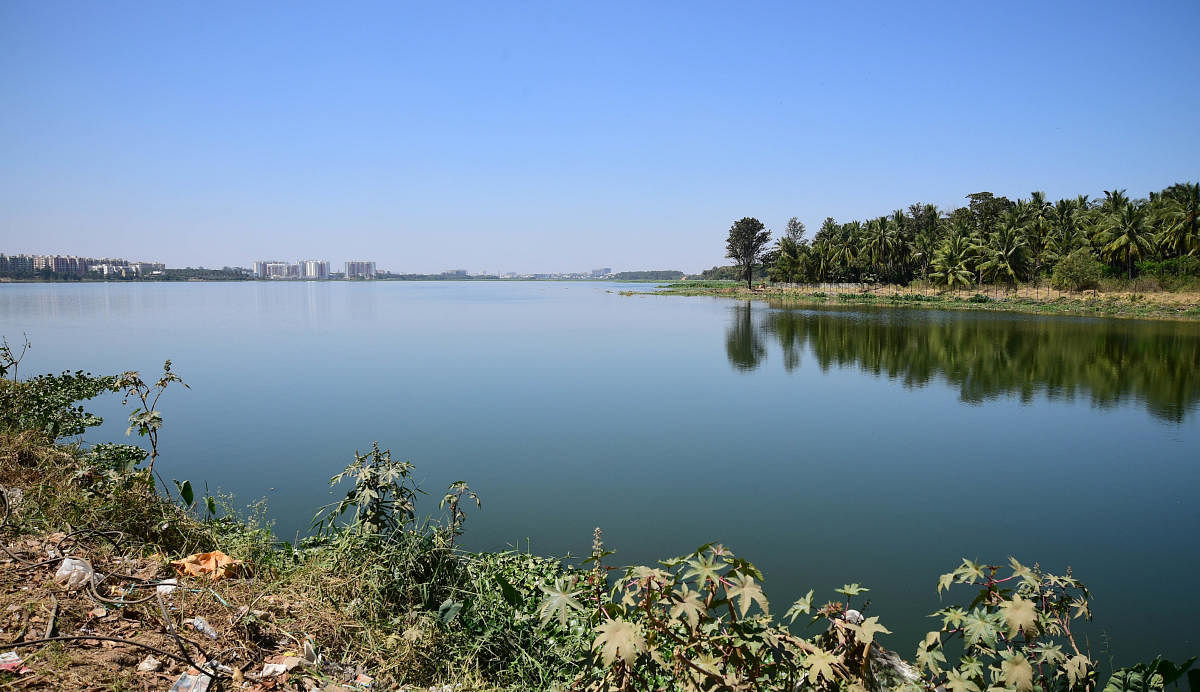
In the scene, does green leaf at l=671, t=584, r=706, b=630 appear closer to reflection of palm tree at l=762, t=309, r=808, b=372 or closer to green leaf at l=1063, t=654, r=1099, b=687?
green leaf at l=1063, t=654, r=1099, b=687

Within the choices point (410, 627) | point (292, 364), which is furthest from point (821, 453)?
point (292, 364)

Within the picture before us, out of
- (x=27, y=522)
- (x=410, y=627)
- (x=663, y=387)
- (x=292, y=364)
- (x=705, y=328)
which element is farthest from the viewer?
(x=705, y=328)

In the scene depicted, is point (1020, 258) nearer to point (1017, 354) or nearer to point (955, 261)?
point (955, 261)

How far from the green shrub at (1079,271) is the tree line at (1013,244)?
7cm

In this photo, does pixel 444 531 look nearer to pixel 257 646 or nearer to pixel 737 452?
pixel 257 646

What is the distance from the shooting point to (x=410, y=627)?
3.12 meters

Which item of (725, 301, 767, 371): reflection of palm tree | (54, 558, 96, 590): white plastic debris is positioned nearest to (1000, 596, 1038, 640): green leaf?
(54, 558, 96, 590): white plastic debris

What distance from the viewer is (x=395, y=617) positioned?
3.25m

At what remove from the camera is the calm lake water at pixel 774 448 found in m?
5.88

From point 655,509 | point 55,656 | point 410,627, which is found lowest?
point 655,509

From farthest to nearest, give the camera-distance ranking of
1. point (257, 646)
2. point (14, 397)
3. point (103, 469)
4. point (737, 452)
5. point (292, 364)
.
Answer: point (292, 364) < point (737, 452) < point (14, 397) < point (103, 469) < point (257, 646)

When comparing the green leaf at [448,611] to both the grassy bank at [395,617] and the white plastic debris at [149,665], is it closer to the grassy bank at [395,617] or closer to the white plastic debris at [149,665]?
the grassy bank at [395,617]

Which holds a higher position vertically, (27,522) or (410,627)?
(27,522)

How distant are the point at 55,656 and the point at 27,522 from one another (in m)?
1.69
